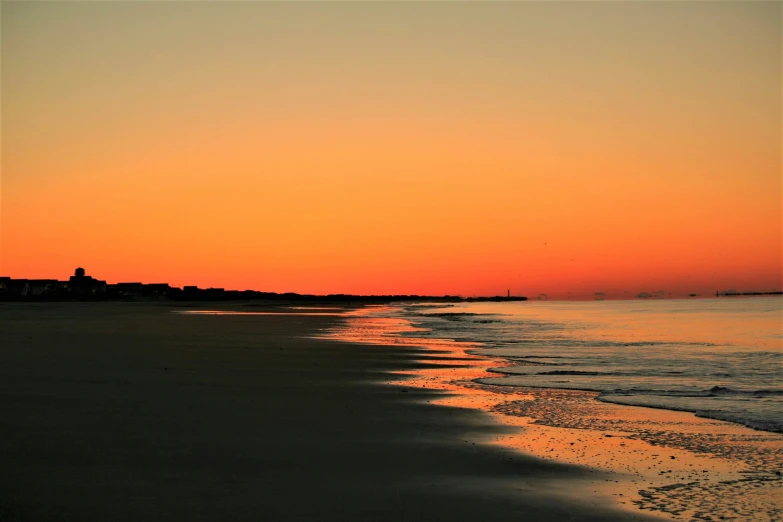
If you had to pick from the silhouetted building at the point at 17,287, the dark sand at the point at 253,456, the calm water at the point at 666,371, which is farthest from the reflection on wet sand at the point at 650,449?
the silhouetted building at the point at 17,287

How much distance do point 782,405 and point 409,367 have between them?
10660 mm

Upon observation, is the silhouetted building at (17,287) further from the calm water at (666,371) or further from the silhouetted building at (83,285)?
the calm water at (666,371)

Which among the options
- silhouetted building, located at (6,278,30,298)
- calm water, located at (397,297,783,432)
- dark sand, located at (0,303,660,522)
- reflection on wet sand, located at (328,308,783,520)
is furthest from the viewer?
silhouetted building, located at (6,278,30,298)

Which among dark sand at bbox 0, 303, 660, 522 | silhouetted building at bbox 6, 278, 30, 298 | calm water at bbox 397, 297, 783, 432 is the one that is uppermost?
silhouetted building at bbox 6, 278, 30, 298

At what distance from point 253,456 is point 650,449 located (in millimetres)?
5453

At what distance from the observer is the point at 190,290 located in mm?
199375

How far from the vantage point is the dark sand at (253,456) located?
7.24m

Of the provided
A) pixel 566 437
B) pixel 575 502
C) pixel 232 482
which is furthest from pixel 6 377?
pixel 575 502

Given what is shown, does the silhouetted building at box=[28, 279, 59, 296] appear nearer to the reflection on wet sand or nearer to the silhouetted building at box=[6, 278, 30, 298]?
the silhouetted building at box=[6, 278, 30, 298]

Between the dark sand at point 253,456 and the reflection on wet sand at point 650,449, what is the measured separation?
553mm

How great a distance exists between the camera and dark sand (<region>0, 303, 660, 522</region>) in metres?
7.24

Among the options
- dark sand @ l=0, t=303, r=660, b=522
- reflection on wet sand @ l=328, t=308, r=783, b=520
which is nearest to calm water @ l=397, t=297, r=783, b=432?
reflection on wet sand @ l=328, t=308, r=783, b=520

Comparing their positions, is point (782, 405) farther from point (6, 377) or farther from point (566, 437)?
point (6, 377)

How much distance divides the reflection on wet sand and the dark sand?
553mm
